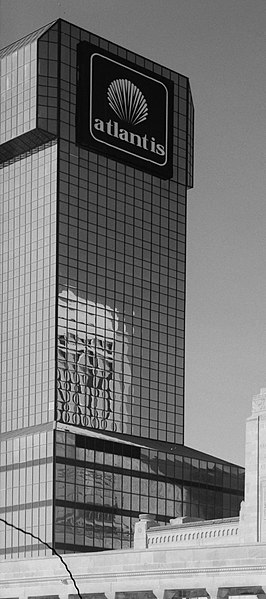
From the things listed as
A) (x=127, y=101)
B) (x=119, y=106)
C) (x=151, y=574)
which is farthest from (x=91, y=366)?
(x=151, y=574)

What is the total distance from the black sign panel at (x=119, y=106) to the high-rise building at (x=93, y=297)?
0.08 feet

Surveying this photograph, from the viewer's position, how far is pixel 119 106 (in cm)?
1623

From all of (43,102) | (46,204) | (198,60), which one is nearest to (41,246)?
(46,204)

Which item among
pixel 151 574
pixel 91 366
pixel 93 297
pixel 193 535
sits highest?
pixel 93 297

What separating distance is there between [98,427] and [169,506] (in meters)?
1.40

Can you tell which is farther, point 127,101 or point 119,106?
point 127,101

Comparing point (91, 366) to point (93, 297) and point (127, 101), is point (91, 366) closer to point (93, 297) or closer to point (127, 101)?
point (93, 297)

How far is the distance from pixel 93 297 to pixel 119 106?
2566mm

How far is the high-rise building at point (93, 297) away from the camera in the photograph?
47.3 ft

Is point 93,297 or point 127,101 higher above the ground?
point 127,101

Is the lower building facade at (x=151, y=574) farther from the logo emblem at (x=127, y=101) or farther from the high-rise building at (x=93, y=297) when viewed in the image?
the logo emblem at (x=127, y=101)

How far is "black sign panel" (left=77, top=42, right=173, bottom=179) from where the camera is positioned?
1591 cm

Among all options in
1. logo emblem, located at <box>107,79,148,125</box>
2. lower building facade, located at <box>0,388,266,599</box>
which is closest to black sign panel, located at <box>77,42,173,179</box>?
logo emblem, located at <box>107,79,148,125</box>

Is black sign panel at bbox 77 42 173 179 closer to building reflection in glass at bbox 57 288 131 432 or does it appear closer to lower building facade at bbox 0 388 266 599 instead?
building reflection in glass at bbox 57 288 131 432
